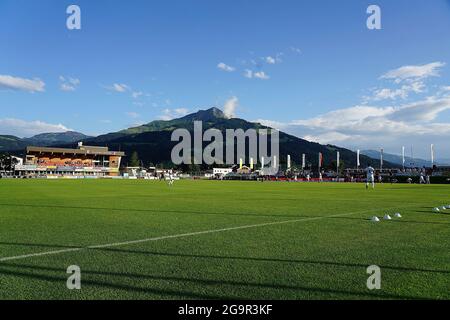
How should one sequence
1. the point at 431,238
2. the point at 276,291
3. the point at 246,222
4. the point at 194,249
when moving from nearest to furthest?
1. the point at 276,291
2. the point at 194,249
3. the point at 431,238
4. the point at 246,222

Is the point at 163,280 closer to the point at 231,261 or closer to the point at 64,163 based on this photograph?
the point at 231,261

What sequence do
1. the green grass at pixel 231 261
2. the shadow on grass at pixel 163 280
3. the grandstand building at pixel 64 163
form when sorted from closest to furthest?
1. the shadow on grass at pixel 163 280
2. the green grass at pixel 231 261
3. the grandstand building at pixel 64 163

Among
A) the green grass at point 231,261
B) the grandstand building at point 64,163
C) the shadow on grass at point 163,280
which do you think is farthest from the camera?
the grandstand building at point 64,163

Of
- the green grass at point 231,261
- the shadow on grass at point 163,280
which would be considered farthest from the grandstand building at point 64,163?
the shadow on grass at point 163,280

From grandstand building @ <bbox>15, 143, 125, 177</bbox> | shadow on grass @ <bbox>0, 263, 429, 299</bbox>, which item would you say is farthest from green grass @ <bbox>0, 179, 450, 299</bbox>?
grandstand building @ <bbox>15, 143, 125, 177</bbox>

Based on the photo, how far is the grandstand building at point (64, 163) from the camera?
13275 cm

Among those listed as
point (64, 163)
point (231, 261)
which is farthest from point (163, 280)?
point (64, 163)

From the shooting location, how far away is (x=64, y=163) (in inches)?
5787

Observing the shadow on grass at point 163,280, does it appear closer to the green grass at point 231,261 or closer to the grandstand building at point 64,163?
the green grass at point 231,261

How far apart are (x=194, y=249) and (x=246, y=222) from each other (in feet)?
15.3

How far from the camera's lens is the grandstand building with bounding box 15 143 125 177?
132750mm
